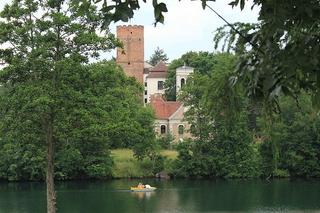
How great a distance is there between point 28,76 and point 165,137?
35.5 meters

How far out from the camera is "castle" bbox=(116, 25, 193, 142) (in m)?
56.1

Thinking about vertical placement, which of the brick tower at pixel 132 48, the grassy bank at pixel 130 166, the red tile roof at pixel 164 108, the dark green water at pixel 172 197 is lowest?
the dark green water at pixel 172 197

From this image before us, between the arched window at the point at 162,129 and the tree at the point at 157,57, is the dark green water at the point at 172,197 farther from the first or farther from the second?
the tree at the point at 157,57

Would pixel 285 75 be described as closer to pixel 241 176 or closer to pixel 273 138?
pixel 273 138

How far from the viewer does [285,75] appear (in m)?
2.40

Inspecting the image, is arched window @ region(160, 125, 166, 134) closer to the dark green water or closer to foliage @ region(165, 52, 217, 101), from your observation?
foliage @ region(165, 52, 217, 101)

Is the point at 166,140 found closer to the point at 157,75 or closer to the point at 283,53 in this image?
the point at 157,75

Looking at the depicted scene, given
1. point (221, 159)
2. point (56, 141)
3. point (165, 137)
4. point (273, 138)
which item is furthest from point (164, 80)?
point (273, 138)

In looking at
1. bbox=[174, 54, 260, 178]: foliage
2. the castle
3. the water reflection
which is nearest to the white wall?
the castle

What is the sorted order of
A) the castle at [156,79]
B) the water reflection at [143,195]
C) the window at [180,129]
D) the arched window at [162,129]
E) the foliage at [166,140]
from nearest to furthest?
the water reflection at [143,195] < the foliage at [166,140] < the window at [180,129] < the castle at [156,79] < the arched window at [162,129]

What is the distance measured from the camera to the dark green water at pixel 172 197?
28516mm

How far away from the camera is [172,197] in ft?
108

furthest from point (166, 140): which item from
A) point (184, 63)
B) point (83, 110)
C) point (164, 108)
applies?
point (83, 110)

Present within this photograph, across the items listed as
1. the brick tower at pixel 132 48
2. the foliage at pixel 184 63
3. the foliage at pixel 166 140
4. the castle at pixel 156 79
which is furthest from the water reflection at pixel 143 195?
the foliage at pixel 184 63
